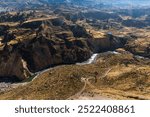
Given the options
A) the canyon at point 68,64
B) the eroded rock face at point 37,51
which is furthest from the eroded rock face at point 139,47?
the eroded rock face at point 37,51

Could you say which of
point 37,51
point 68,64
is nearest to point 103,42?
point 68,64

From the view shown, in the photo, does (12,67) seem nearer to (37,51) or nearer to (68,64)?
(37,51)

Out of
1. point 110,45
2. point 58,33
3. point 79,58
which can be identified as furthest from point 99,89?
point 110,45

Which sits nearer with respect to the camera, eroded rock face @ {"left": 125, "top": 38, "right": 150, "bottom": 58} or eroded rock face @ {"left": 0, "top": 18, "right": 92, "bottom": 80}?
eroded rock face @ {"left": 0, "top": 18, "right": 92, "bottom": 80}

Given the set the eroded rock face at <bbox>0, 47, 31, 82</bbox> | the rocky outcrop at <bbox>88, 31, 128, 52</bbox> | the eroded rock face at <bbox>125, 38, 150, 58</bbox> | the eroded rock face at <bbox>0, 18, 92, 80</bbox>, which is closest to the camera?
the eroded rock face at <bbox>0, 47, 31, 82</bbox>

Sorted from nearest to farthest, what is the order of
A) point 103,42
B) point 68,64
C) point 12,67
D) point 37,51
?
point 12,67, point 37,51, point 68,64, point 103,42

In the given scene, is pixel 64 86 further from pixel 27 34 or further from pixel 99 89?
pixel 27 34

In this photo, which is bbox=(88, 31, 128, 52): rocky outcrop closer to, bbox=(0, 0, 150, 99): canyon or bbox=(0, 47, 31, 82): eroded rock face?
bbox=(0, 0, 150, 99): canyon

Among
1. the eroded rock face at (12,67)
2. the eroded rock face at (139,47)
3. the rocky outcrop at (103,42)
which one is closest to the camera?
the eroded rock face at (12,67)

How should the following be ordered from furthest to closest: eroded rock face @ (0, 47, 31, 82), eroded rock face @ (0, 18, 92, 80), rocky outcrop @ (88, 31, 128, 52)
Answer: rocky outcrop @ (88, 31, 128, 52) → eroded rock face @ (0, 18, 92, 80) → eroded rock face @ (0, 47, 31, 82)

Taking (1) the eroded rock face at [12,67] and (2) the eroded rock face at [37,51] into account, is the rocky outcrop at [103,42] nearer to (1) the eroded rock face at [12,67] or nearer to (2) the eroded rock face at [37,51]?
(2) the eroded rock face at [37,51]

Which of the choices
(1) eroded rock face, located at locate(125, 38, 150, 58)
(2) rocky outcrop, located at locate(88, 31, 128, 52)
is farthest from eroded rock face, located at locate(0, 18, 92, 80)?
(1) eroded rock face, located at locate(125, 38, 150, 58)

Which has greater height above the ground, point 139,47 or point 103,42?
point 103,42
